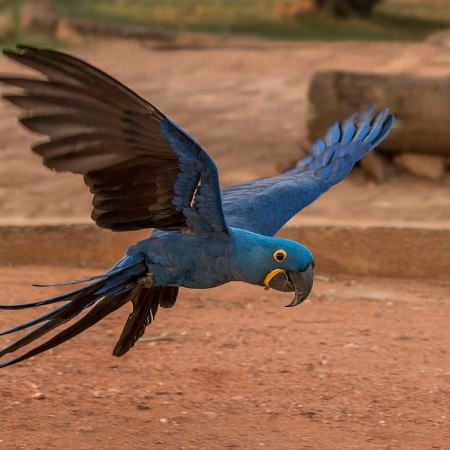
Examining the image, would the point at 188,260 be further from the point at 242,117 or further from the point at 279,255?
the point at 242,117

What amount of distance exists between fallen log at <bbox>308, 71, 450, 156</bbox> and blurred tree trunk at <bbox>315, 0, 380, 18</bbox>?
734 cm

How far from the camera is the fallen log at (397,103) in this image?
6.66 meters

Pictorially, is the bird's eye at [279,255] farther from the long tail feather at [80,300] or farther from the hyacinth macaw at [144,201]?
the long tail feather at [80,300]

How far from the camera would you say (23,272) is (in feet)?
17.9

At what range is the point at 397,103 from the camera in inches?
265

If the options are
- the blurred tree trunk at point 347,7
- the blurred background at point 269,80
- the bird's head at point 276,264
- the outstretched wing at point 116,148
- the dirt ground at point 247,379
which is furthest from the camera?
the blurred tree trunk at point 347,7

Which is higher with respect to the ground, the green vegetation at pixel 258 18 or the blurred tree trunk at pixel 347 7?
the blurred tree trunk at pixel 347 7

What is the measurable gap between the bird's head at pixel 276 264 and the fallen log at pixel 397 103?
3.58 m

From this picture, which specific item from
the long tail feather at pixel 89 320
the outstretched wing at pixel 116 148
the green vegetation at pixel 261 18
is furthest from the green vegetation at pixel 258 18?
the outstretched wing at pixel 116 148

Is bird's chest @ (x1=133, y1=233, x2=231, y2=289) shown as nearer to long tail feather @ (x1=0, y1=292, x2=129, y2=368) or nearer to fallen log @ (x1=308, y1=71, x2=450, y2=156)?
long tail feather @ (x1=0, y1=292, x2=129, y2=368)

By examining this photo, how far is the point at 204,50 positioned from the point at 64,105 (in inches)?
334

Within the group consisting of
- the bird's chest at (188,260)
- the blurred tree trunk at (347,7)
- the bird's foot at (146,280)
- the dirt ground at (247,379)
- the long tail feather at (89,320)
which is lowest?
the dirt ground at (247,379)

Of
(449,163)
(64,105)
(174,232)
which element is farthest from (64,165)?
(449,163)

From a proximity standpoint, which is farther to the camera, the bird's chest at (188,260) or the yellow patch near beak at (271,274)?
the bird's chest at (188,260)
